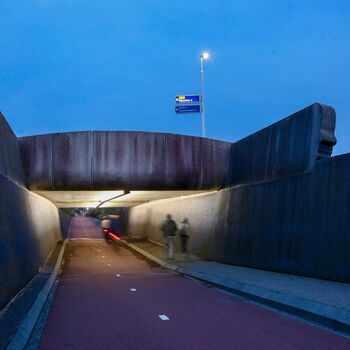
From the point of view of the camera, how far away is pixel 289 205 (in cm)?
1144

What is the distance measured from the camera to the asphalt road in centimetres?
548

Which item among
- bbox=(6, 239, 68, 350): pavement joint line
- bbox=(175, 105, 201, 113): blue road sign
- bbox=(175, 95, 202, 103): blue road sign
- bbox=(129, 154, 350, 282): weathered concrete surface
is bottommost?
bbox=(6, 239, 68, 350): pavement joint line

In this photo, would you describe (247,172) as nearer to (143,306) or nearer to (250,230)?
(250,230)

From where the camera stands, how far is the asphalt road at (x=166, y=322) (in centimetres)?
548

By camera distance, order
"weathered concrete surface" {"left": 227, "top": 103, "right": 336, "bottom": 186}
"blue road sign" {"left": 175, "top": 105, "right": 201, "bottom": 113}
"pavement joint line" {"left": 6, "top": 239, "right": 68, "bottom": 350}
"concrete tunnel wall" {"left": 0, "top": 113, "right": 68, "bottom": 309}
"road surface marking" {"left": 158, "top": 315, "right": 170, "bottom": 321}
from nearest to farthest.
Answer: "pavement joint line" {"left": 6, "top": 239, "right": 68, "bottom": 350}, "road surface marking" {"left": 158, "top": 315, "right": 170, "bottom": 321}, "concrete tunnel wall" {"left": 0, "top": 113, "right": 68, "bottom": 309}, "weathered concrete surface" {"left": 227, "top": 103, "right": 336, "bottom": 186}, "blue road sign" {"left": 175, "top": 105, "right": 201, "bottom": 113}

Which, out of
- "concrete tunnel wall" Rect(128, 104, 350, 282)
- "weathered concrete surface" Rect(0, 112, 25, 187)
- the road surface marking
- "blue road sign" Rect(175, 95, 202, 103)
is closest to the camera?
the road surface marking

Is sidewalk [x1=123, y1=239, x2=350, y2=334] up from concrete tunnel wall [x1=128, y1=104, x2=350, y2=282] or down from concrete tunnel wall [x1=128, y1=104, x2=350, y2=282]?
down

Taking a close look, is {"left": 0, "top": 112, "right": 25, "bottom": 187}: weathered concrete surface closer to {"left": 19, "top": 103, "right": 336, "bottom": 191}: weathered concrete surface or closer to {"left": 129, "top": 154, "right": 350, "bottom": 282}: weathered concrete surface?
{"left": 19, "top": 103, "right": 336, "bottom": 191}: weathered concrete surface

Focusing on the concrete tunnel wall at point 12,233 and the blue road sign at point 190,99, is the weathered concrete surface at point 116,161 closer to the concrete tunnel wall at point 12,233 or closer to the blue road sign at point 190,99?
the concrete tunnel wall at point 12,233

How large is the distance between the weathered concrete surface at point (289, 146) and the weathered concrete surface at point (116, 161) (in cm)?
213

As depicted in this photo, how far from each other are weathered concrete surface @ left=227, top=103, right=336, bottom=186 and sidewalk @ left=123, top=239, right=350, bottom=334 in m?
3.47

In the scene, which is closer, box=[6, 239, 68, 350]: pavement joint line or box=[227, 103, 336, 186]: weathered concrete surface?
box=[6, 239, 68, 350]: pavement joint line

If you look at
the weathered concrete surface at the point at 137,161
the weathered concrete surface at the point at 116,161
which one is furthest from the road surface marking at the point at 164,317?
the weathered concrete surface at the point at 116,161

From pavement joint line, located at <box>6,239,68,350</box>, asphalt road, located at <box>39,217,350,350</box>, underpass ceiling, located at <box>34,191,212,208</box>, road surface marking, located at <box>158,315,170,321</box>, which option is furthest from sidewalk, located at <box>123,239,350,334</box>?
underpass ceiling, located at <box>34,191,212,208</box>
